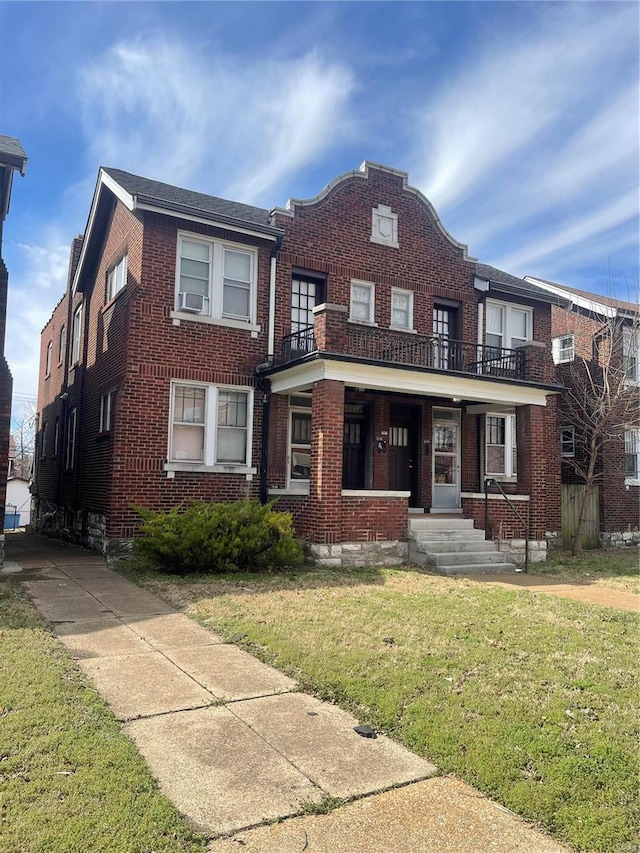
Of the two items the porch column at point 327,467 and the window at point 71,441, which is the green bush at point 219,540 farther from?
the window at point 71,441

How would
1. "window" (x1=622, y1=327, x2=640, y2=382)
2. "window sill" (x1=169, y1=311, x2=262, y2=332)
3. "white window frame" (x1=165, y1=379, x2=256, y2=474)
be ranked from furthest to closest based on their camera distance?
"window" (x1=622, y1=327, x2=640, y2=382), "window sill" (x1=169, y1=311, x2=262, y2=332), "white window frame" (x1=165, y1=379, x2=256, y2=474)

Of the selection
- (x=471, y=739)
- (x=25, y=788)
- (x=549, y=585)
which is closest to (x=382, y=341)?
(x=549, y=585)

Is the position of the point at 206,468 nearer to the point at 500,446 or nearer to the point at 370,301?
the point at 370,301

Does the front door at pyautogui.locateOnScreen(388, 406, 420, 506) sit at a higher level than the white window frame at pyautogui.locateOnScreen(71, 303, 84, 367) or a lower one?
lower

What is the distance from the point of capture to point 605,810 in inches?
130

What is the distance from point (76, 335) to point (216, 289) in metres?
7.33

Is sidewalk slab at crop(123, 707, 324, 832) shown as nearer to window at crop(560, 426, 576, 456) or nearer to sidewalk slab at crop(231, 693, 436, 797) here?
sidewalk slab at crop(231, 693, 436, 797)

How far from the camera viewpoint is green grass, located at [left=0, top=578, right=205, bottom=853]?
2.91m

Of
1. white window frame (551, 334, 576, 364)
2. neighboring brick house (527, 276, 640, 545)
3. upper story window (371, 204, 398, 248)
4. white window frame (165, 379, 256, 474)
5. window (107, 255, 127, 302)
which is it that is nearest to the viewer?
white window frame (165, 379, 256, 474)

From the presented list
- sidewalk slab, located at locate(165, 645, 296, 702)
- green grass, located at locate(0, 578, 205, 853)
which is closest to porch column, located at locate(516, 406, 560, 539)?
sidewalk slab, located at locate(165, 645, 296, 702)

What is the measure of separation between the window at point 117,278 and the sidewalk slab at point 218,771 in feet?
35.5

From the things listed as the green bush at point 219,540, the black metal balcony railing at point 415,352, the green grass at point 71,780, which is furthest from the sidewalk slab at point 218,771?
the black metal balcony railing at point 415,352

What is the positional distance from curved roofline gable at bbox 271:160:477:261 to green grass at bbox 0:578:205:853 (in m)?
11.5

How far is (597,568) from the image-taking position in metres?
13.1
